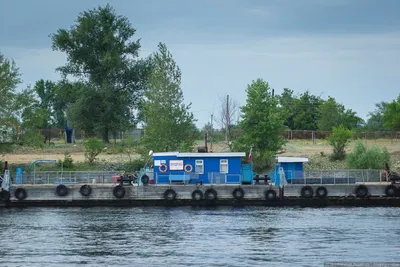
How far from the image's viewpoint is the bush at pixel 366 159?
10106 cm

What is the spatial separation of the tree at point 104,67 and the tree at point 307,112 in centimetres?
3992

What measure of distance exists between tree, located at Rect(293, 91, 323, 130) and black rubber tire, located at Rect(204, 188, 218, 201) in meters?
74.2

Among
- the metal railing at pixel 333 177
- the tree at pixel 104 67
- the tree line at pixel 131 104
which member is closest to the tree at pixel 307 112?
the tree line at pixel 131 104

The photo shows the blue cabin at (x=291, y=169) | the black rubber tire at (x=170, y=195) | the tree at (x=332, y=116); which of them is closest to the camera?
the black rubber tire at (x=170, y=195)

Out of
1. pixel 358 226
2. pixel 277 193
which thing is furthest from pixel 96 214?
pixel 358 226

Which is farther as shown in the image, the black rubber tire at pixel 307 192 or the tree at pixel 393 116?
the tree at pixel 393 116

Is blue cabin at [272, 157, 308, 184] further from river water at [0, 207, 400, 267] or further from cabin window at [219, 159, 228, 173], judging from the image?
river water at [0, 207, 400, 267]

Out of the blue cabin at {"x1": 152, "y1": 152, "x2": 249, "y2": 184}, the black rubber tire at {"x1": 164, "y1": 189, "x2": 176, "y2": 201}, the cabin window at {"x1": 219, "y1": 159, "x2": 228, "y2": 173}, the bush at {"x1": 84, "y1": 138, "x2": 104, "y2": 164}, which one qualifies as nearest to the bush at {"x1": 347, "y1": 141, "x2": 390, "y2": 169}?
the blue cabin at {"x1": 152, "y1": 152, "x2": 249, "y2": 184}

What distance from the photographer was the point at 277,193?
83625 mm

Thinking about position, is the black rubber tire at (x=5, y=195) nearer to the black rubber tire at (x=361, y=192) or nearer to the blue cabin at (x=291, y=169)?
the blue cabin at (x=291, y=169)

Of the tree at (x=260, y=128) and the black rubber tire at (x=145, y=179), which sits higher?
the tree at (x=260, y=128)

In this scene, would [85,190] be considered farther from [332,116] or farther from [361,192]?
[332,116]

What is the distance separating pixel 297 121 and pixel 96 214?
8394 cm

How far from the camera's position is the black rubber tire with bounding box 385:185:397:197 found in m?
83.5
